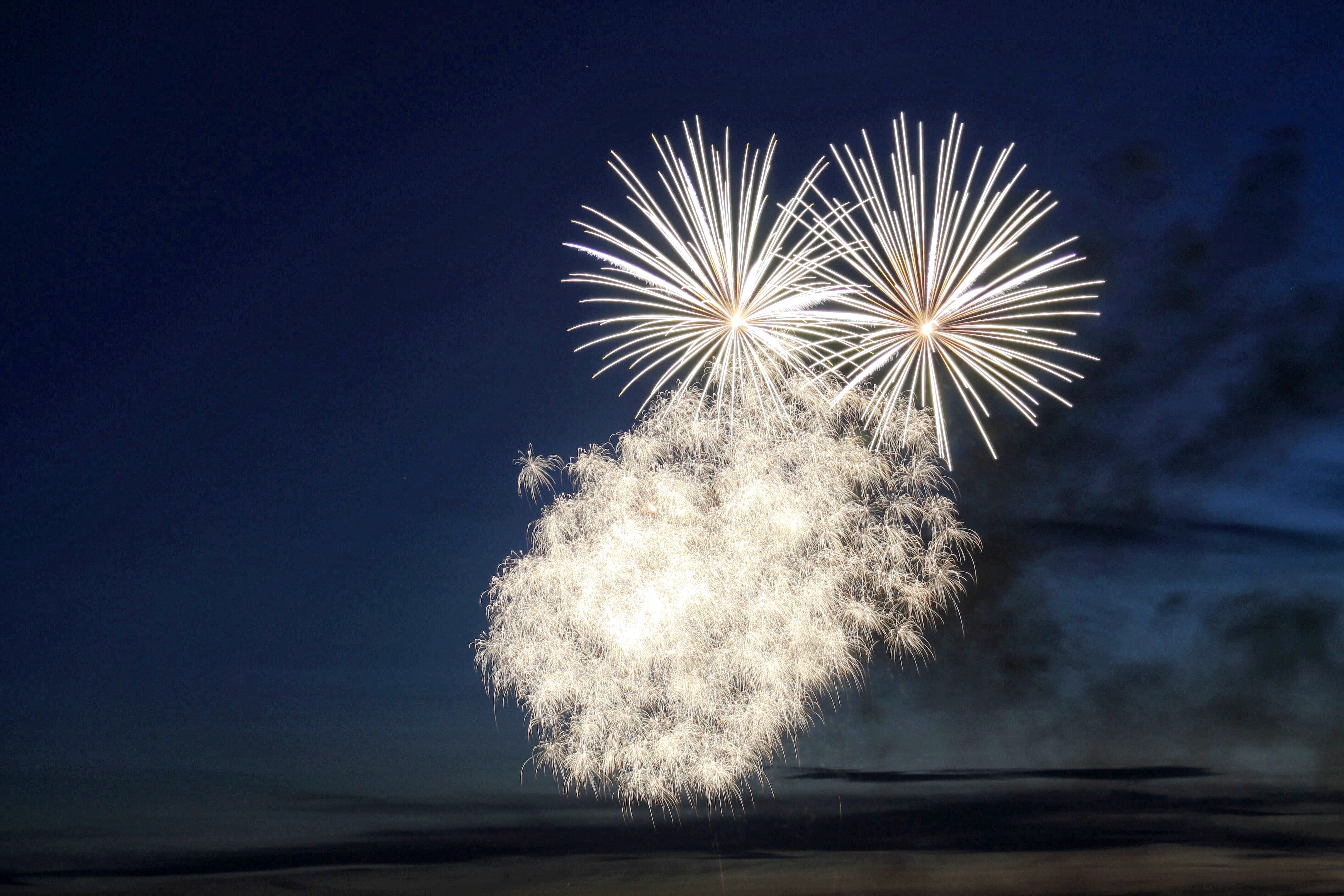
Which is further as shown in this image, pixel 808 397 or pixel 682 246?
pixel 808 397

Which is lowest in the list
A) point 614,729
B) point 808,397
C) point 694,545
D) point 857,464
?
point 614,729

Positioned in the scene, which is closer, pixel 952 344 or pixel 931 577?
pixel 952 344

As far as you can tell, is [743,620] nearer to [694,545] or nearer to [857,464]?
[694,545]

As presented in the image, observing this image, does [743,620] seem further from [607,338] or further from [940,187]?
[940,187]

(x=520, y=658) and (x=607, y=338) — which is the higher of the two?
(x=607, y=338)

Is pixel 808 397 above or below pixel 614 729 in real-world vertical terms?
above

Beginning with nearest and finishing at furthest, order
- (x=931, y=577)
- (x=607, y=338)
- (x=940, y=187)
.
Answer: (x=940, y=187) → (x=607, y=338) → (x=931, y=577)

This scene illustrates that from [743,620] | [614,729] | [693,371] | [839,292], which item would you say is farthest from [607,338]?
[614,729]

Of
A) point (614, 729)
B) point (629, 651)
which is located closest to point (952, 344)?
point (629, 651)

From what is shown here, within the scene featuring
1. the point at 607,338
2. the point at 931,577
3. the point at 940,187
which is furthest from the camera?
the point at 931,577
